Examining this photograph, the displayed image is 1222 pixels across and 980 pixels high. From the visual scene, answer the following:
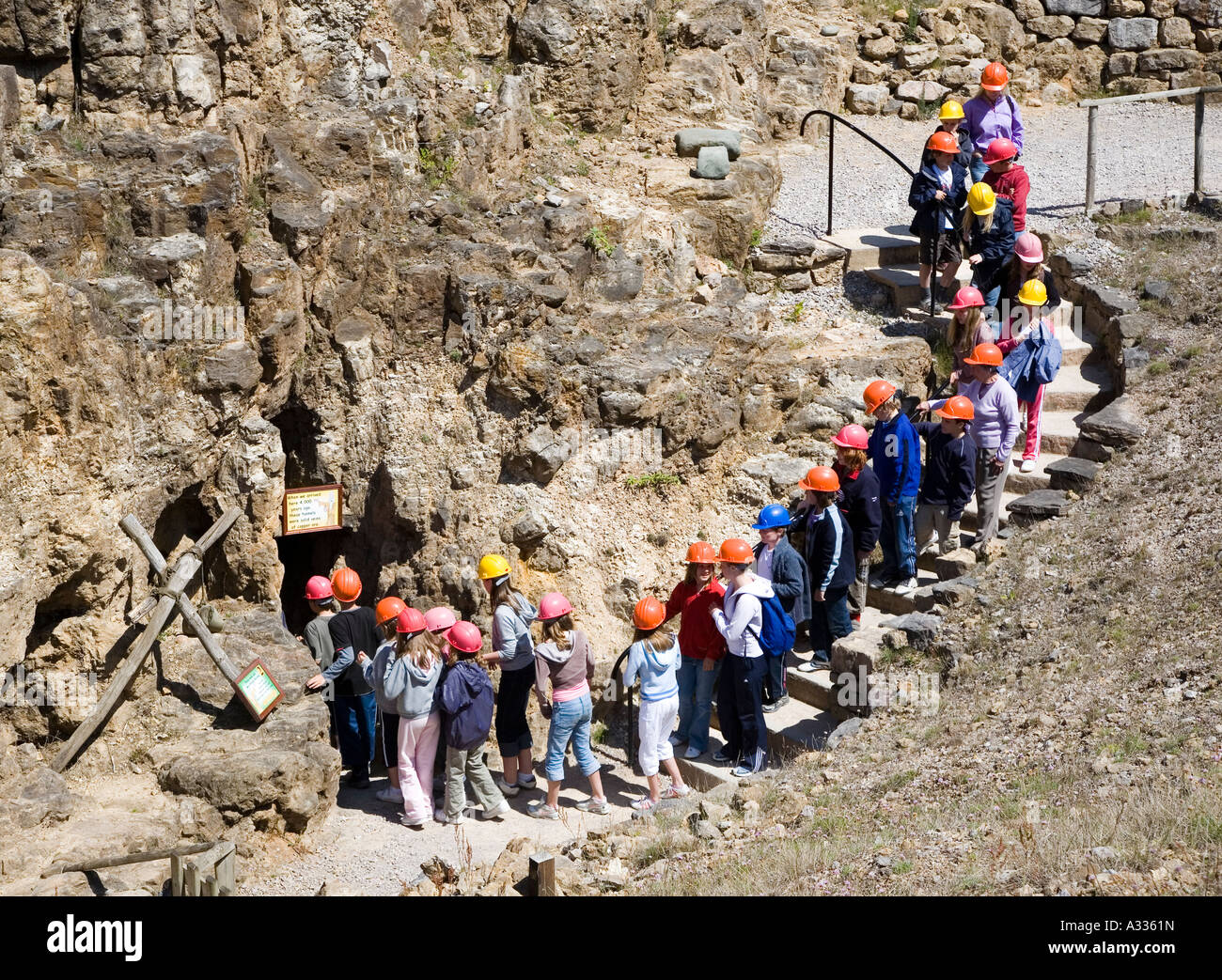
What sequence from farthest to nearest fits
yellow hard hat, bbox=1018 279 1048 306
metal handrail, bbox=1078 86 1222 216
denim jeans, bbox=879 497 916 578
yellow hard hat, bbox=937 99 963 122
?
metal handrail, bbox=1078 86 1222 216 → yellow hard hat, bbox=937 99 963 122 → yellow hard hat, bbox=1018 279 1048 306 → denim jeans, bbox=879 497 916 578

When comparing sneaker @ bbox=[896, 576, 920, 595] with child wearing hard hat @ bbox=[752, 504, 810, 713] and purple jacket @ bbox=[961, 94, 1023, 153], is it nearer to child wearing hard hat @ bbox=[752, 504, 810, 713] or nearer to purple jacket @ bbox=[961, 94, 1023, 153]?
child wearing hard hat @ bbox=[752, 504, 810, 713]

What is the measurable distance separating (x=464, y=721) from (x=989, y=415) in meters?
4.78

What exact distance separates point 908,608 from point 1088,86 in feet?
34.6

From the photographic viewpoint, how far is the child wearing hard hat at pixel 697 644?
10527 mm

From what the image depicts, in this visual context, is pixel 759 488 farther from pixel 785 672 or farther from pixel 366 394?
pixel 366 394

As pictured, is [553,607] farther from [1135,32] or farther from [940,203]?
[1135,32]

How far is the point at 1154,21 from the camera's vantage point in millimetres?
18609

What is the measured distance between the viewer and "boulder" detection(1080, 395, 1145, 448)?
39.2 feet

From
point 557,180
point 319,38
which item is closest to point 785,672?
point 557,180

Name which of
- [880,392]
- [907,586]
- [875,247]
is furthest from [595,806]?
[875,247]

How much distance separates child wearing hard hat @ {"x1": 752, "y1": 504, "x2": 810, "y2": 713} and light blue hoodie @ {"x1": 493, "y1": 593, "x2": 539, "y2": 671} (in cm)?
183

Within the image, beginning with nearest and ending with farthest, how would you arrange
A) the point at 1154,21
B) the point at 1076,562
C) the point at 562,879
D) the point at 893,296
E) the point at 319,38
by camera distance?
the point at 562,879 < the point at 1076,562 < the point at 319,38 < the point at 893,296 < the point at 1154,21

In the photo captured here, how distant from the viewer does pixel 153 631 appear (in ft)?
34.7

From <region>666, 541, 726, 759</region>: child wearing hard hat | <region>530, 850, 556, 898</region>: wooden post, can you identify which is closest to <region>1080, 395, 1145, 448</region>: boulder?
<region>666, 541, 726, 759</region>: child wearing hard hat
